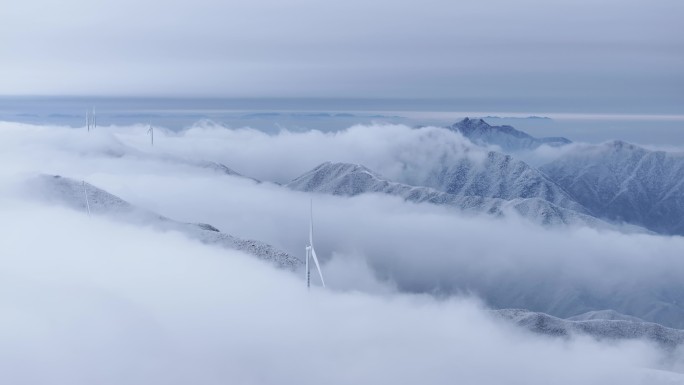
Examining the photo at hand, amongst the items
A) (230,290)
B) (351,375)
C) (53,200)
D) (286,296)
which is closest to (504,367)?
(351,375)

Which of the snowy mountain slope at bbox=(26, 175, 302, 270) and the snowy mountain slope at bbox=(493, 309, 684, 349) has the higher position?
the snowy mountain slope at bbox=(26, 175, 302, 270)

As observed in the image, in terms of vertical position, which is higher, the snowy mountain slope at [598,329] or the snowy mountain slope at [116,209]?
the snowy mountain slope at [116,209]

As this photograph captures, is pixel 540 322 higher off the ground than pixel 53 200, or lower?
lower

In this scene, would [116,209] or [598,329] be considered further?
[116,209]

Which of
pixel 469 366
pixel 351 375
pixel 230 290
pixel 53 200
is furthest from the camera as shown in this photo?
pixel 53 200

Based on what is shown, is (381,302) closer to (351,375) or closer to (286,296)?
(286,296)

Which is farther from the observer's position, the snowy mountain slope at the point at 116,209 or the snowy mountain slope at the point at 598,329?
the snowy mountain slope at the point at 598,329

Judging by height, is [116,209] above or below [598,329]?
above

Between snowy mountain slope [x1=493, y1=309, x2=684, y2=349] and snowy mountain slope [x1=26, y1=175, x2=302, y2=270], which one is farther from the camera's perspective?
snowy mountain slope [x1=493, y1=309, x2=684, y2=349]
